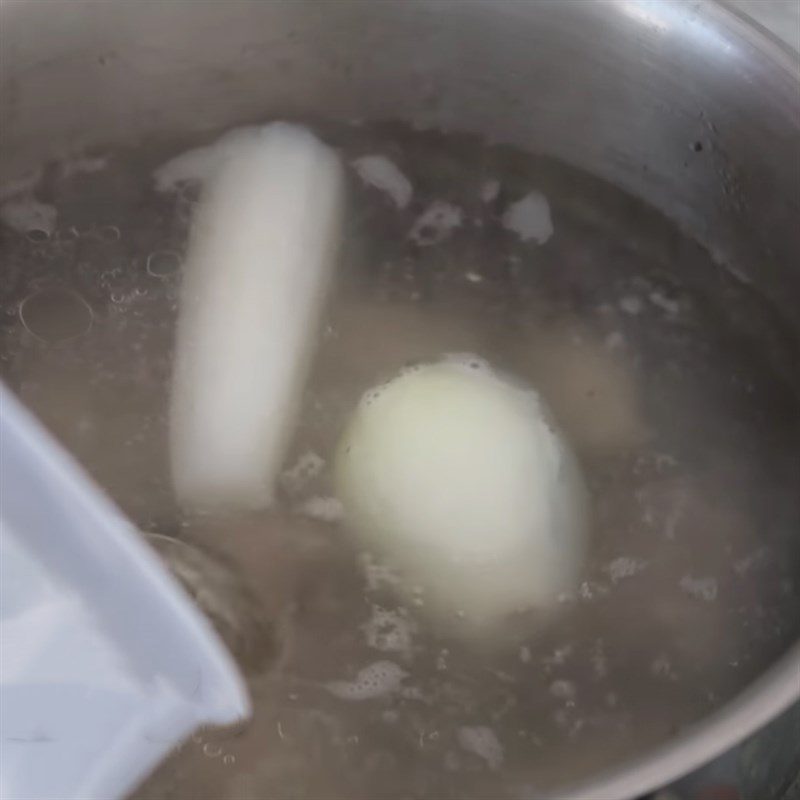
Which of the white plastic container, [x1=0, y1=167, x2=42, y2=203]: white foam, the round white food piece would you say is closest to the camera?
the white plastic container

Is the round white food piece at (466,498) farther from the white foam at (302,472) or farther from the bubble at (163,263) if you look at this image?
the bubble at (163,263)

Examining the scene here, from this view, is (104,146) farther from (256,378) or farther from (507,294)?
(507,294)

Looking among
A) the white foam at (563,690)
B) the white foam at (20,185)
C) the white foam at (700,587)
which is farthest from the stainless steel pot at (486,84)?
the white foam at (563,690)

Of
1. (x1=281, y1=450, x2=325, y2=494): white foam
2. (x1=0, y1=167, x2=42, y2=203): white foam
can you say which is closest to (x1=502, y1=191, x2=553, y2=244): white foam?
(x1=281, y1=450, x2=325, y2=494): white foam

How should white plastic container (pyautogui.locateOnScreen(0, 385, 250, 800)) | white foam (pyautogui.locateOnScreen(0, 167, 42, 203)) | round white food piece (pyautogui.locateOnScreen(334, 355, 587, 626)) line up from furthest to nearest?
white foam (pyautogui.locateOnScreen(0, 167, 42, 203)) < round white food piece (pyautogui.locateOnScreen(334, 355, 587, 626)) < white plastic container (pyautogui.locateOnScreen(0, 385, 250, 800))

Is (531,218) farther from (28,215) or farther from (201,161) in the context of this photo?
(28,215)

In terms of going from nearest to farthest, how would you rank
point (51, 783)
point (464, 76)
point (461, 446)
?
point (51, 783), point (461, 446), point (464, 76)

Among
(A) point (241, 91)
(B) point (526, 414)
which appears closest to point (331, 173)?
(A) point (241, 91)

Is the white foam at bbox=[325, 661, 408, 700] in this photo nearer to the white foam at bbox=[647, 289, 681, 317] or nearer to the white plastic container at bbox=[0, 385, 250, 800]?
the white plastic container at bbox=[0, 385, 250, 800]
